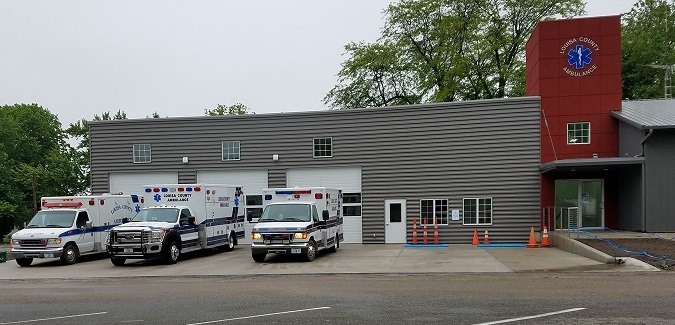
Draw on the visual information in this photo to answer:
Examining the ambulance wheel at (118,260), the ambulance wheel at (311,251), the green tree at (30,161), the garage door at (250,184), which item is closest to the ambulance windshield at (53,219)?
the ambulance wheel at (118,260)

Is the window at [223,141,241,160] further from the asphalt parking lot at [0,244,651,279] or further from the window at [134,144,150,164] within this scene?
the asphalt parking lot at [0,244,651,279]

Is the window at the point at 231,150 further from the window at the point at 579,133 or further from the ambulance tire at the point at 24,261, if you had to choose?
the window at the point at 579,133

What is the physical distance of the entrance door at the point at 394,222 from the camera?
25109mm

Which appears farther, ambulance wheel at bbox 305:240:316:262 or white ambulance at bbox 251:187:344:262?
ambulance wheel at bbox 305:240:316:262

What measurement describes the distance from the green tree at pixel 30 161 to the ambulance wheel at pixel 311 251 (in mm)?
49211

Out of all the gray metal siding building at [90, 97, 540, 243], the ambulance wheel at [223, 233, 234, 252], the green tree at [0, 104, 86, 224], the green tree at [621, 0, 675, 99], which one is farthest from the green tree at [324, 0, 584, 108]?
the green tree at [0, 104, 86, 224]

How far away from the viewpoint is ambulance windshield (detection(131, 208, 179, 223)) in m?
19.5

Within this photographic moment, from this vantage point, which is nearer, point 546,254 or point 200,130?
point 546,254

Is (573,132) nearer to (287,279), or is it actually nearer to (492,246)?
(492,246)

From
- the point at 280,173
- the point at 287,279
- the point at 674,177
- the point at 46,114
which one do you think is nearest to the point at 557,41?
the point at 674,177

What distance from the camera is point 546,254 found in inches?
742

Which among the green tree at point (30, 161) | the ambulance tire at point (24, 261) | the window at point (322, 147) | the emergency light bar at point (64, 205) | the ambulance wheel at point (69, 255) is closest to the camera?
the ambulance wheel at point (69, 255)

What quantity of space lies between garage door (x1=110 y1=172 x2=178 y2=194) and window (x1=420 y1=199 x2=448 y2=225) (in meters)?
12.1

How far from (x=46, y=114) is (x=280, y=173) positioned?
2216 inches
